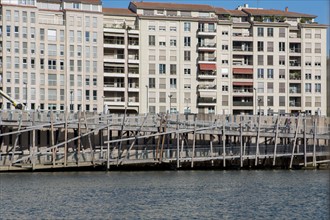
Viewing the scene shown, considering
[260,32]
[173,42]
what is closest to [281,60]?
[260,32]

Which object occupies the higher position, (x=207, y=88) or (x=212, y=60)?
(x=212, y=60)

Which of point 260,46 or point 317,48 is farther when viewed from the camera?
point 317,48

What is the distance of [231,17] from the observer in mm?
125250

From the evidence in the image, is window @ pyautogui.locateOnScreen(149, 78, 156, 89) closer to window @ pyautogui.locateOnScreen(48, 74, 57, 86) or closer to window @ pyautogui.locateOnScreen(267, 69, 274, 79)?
window @ pyautogui.locateOnScreen(48, 74, 57, 86)

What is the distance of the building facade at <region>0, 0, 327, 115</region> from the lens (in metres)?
112

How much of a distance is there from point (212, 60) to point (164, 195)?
62.8 meters

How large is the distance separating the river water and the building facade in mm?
36153

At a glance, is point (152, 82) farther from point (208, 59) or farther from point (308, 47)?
point (308, 47)

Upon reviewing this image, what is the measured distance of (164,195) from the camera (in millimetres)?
59875

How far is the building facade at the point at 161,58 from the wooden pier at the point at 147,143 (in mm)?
21733

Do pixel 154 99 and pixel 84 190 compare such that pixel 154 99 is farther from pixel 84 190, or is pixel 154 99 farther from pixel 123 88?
pixel 84 190

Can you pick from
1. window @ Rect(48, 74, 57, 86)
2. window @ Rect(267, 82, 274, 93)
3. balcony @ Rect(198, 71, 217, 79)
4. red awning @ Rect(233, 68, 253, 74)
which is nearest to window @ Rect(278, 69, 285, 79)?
window @ Rect(267, 82, 274, 93)

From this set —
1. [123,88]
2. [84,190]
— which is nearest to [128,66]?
[123,88]

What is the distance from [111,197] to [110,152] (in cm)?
2833
